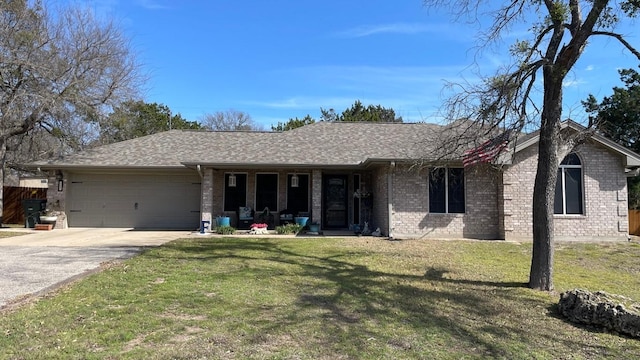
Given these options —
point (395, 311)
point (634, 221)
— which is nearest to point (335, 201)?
point (395, 311)

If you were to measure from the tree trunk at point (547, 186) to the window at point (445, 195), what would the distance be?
6.52m

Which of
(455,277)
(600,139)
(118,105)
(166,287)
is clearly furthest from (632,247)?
(118,105)

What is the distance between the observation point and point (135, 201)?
55.0 ft

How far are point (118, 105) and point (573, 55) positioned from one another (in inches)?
693

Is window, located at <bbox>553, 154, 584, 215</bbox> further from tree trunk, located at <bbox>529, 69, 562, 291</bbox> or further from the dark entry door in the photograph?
the dark entry door

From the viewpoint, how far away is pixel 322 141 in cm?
1777

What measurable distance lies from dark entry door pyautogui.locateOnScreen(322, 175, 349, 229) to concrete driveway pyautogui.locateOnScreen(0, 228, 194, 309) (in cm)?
616

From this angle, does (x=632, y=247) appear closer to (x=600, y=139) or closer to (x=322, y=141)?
(x=600, y=139)

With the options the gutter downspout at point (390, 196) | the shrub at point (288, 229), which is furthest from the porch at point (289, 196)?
the gutter downspout at point (390, 196)

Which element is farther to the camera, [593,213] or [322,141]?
[322,141]

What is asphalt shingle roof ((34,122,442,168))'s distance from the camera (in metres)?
15.3

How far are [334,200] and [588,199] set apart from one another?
8820mm

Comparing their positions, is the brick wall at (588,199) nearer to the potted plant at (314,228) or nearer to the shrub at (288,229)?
the potted plant at (314,228)

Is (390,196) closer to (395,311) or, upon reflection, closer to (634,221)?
(395,311)
